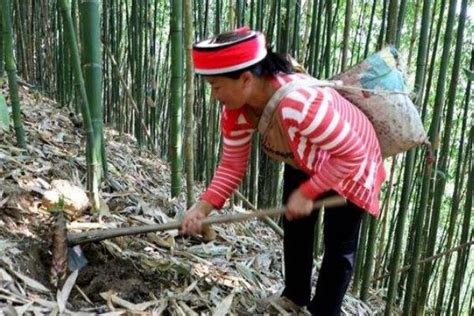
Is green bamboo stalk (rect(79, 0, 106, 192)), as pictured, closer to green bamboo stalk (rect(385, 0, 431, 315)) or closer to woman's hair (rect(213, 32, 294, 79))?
woman's hair (rect(213, 32, 294, 79))

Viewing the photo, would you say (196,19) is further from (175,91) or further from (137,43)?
(175,91)

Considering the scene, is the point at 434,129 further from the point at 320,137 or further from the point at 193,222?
the point at 193,222

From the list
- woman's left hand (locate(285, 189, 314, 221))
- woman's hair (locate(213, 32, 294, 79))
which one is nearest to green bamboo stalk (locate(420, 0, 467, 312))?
woman's hair (locate(213, 32, 294, 79))

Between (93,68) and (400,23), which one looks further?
(400,23)

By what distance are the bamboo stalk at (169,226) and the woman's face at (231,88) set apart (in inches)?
12.7

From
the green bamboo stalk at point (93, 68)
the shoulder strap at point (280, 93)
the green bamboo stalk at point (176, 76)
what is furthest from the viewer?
the green bamboo stalk at point (176, 76)

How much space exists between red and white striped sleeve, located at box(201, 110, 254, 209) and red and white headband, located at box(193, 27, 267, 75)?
1.02 feet

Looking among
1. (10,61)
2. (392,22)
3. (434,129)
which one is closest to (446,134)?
(434,129)

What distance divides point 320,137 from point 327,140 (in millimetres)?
22

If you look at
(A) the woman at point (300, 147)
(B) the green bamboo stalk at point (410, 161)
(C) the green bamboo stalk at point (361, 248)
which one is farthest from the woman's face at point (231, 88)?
(C) the green bamboo stalk at point (361, 248)

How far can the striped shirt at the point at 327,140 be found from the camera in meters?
1.44

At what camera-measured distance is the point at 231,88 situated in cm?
147

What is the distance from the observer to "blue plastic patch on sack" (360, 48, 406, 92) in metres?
1.66

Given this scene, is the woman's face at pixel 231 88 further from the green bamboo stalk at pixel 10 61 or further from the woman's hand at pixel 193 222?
the green bamboo stalk at pixel 10 61
